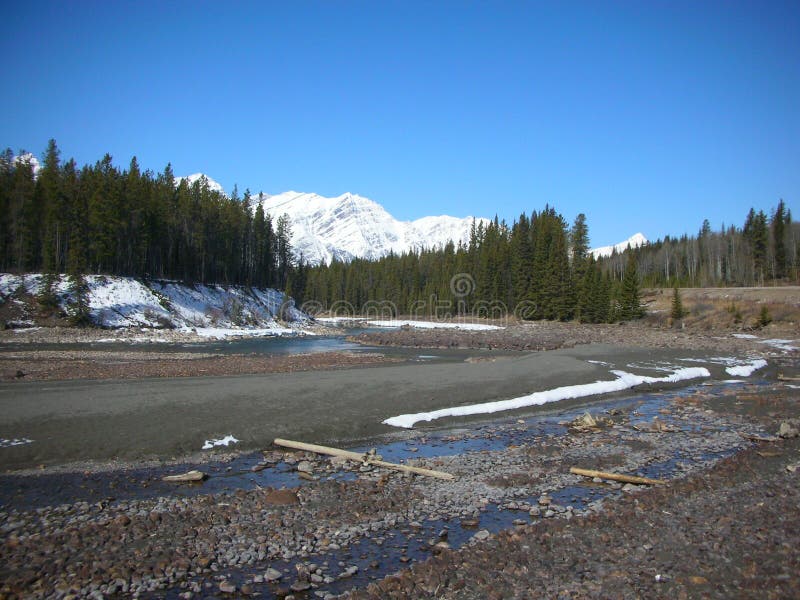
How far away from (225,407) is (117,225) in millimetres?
62211

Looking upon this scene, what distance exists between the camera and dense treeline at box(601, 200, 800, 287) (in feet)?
330

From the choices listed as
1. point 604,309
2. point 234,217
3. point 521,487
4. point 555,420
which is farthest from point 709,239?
point 521,487

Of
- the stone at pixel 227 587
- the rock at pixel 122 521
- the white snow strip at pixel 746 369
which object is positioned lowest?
the white snow strip at pixel 746 369

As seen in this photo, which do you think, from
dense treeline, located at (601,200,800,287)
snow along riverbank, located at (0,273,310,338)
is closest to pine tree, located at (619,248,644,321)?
dense treeline, located at (601,200,800,287)

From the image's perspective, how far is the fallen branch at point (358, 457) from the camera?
39.3ft

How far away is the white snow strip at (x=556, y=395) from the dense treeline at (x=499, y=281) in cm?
5066

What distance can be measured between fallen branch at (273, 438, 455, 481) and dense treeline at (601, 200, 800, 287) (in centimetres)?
9462

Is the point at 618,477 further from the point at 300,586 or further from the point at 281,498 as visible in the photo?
the point at 300,586

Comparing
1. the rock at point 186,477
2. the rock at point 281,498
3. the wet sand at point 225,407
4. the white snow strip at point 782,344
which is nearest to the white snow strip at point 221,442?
the wet sand at point 225,407

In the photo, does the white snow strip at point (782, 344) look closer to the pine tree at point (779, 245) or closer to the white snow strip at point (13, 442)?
the white snow strip at point (13, 442)

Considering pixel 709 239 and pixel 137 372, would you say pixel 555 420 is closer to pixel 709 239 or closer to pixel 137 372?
pixel 137 372

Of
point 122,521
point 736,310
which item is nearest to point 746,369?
point 122,521

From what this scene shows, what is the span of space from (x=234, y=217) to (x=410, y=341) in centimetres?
5434

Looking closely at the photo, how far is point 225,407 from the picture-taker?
1769cm
